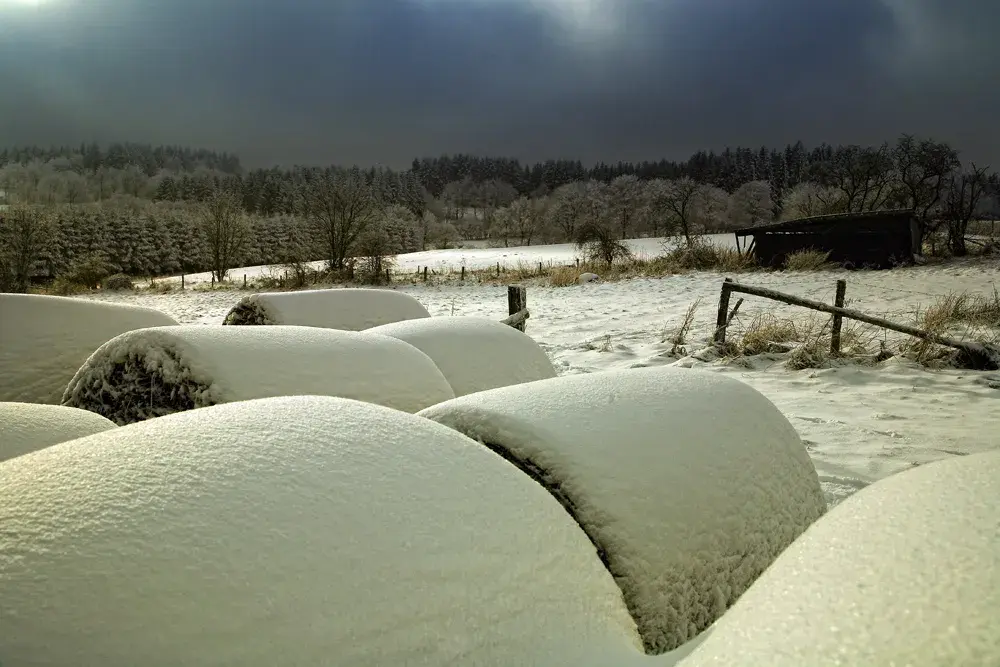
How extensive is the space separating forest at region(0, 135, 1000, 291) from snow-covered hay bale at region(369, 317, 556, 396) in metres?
21.0

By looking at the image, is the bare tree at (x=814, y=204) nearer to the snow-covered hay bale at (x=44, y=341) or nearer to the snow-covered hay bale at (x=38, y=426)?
the snow-covered hay bale at (x=44, y=341)

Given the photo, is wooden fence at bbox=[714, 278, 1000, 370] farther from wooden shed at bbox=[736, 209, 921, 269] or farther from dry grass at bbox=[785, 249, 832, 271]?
wooden shed at bbox=[736, 209, 921, 269]

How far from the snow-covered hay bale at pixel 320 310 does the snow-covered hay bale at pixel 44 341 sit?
1413 millimetres

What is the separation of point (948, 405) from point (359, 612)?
6186mm

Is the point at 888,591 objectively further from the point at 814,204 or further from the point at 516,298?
the point at 814,204

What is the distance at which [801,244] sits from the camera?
76.0ft

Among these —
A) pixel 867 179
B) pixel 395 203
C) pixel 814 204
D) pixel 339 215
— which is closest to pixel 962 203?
pixel 867 179

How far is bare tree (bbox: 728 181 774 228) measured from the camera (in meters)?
63.5

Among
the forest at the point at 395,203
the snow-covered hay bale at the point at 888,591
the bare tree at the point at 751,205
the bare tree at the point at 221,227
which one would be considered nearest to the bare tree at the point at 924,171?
the forest at the point at 395,203

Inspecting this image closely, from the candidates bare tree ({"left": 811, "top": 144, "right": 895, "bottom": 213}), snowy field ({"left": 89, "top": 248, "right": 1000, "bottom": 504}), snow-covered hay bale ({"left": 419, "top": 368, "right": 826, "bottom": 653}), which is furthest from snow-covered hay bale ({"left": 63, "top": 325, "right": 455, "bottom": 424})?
bare tree ({"left": 811, "top": 144, "right": 895, "bottom": 213})

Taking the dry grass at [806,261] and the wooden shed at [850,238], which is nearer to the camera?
the dry grass at [806,261]

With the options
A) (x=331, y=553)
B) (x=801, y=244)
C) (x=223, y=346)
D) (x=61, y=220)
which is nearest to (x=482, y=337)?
(x=223, y=346)

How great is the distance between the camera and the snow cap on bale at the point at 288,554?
75 centimetres

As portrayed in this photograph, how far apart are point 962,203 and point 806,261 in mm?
10028
